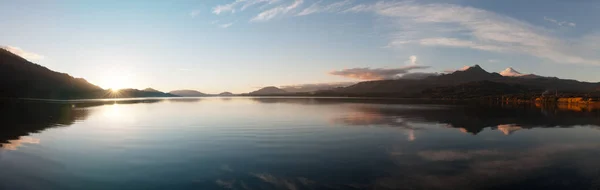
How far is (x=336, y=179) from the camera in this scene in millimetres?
15086

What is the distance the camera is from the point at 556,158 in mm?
20500

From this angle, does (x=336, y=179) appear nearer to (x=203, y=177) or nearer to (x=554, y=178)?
(x=203, y=177)

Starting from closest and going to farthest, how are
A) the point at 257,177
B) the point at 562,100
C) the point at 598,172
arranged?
the point at 257,177, the point at 598,172, the point at 562,100

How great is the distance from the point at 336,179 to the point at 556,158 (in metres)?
15.9

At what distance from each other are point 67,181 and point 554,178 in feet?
77.3

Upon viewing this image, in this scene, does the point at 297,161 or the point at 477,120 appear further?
the point at 477,120

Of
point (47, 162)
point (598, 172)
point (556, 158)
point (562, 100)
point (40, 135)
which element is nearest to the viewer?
point (598, 172)

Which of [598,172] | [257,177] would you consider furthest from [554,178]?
[257,177]

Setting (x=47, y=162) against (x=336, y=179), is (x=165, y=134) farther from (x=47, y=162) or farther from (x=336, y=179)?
(x=336, y=179)

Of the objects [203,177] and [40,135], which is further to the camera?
[40,135]

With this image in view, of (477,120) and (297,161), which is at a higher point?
(297,161)

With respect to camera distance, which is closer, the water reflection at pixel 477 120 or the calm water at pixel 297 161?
the calm water at pixel 297 161

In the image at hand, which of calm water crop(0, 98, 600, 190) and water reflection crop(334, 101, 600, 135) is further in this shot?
water reflection crop(334, 101, 600, 135)

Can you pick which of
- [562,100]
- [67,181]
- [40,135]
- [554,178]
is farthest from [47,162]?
[562,100]
